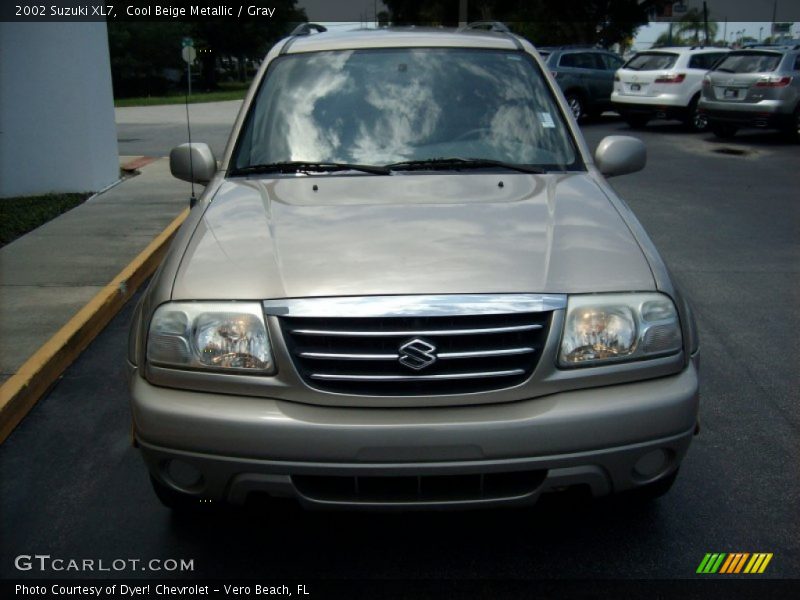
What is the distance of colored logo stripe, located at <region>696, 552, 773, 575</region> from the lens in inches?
128

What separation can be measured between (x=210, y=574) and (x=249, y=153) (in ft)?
6.26

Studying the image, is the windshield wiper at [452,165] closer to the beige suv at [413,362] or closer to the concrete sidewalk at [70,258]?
the beige suv at [413,362]

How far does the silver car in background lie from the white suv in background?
1.74 metres

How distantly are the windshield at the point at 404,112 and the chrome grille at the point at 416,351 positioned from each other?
1.38 metres

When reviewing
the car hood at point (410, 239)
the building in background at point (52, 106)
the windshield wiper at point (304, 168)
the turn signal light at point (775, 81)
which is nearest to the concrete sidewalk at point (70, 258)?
the building in background at point (52, 106)

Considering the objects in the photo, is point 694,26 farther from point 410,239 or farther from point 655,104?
point 410,239

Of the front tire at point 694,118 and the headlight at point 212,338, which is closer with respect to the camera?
the headlight at point 212,338

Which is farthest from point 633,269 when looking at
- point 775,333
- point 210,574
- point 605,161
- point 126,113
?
point 126,113

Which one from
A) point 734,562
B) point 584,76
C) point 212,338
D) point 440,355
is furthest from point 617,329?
point 584,76

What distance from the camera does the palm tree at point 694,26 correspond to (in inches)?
3445

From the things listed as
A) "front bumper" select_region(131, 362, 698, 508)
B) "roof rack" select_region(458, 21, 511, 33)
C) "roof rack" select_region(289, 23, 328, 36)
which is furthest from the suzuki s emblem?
"roof rack" select_region(458, 21, 511, 33)

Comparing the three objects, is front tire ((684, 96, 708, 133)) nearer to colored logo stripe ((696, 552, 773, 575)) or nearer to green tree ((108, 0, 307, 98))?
colored logo stripe ((696, 552, 773, 575))

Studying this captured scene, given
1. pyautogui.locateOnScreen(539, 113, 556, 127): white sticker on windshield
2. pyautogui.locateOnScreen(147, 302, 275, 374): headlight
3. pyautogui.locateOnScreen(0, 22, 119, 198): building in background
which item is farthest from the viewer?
pyautogui.locateOnScreen(0, 22, 119, 198): building in background

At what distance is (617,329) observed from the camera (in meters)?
3.02
